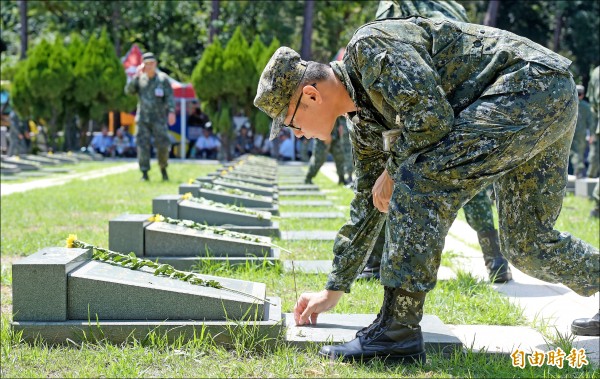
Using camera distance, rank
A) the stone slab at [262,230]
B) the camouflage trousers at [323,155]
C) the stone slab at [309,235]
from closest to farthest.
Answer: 1. the stone slab at [262,230]
2. the stone slab at [309,235]
3. the camouflage trousers at [323,155]

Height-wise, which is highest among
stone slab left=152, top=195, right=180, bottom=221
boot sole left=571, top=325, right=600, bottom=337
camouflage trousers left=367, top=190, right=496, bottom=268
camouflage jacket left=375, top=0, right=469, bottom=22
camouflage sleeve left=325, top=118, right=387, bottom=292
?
camouflage jacket left=375, top=0, right=469, bottom=22

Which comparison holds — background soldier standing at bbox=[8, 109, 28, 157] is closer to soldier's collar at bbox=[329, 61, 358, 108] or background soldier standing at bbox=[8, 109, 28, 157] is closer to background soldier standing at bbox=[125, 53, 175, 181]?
background soldier standing at bbox=[125, 53, 175, 181]

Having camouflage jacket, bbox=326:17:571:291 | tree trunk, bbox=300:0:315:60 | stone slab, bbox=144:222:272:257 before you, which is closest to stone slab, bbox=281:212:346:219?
stone slab, bbox=144:222:272:257

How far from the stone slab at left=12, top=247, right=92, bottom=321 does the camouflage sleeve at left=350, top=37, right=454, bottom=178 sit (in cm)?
156

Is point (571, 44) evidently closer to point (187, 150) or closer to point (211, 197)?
point (187, 150)

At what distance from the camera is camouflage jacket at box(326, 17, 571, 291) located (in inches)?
108

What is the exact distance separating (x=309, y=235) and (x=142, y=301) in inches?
147

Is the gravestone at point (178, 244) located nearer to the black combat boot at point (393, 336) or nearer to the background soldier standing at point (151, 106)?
the black combat boot at point (393, 336)

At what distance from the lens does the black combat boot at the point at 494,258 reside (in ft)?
17.0

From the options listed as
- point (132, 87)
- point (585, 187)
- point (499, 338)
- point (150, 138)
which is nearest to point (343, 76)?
point (499, 338)

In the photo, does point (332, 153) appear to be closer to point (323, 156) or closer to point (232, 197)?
point (323, 156)

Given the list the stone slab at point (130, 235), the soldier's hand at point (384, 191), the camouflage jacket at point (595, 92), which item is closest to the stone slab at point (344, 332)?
the soldier's hand at point (384, 191)

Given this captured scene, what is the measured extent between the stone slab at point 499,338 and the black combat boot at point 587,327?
17cm

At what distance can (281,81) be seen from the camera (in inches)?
118
